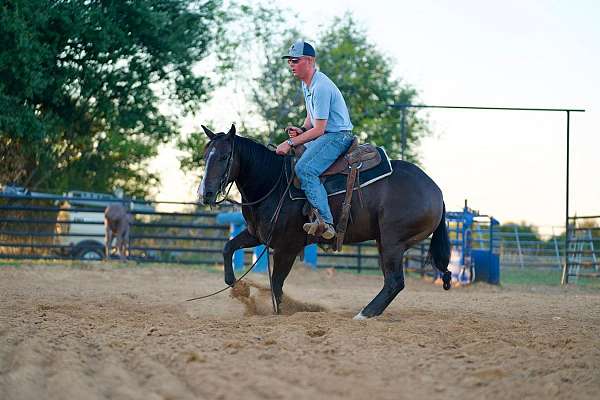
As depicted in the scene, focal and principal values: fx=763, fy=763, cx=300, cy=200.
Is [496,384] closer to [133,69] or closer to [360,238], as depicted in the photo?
[360,238]

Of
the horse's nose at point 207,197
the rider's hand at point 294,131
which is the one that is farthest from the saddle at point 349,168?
the horse's nose at point 207,197

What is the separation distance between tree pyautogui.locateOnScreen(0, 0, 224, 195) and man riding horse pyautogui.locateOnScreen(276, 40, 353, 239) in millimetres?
11932

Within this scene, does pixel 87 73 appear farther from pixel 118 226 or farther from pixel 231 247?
pixel 231 247

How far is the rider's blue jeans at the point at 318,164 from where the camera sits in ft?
24.2

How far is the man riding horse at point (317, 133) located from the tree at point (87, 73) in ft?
39.1

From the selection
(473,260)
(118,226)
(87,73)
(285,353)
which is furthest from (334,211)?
(87,73)

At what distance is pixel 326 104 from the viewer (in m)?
7.34

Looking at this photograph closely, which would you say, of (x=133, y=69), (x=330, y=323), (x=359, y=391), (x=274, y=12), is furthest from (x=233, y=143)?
(x=274, y=12)

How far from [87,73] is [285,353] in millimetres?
17256

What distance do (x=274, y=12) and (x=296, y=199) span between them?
83.0 ft

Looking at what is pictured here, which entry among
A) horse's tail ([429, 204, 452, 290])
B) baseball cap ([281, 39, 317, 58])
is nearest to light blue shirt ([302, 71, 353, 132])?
baseball cap ([281, 39, 317, 58])

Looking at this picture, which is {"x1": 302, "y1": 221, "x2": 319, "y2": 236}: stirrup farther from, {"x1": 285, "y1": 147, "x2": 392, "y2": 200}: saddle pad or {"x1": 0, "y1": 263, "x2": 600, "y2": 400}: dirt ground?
{"x1": 0, "y1": 263, "x2": 600, "y2": 400}: dirt ground

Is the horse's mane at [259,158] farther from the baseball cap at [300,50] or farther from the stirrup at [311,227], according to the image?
the baseball cap at [300,50]

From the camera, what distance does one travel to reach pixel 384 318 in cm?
737
